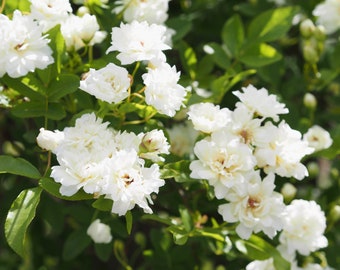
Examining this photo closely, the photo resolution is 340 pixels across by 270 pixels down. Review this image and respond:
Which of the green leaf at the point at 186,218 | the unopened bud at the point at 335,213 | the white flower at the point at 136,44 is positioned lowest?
the unopened bud at the point at 335,213

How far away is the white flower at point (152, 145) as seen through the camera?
1.14m

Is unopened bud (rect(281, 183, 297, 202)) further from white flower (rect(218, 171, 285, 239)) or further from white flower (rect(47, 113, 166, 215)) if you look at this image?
white flower (rect(47, 113, 166, 215))

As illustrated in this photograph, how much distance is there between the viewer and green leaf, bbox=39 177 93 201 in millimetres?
1111

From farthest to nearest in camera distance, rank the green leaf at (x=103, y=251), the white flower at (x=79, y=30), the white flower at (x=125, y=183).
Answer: the green leaf at (x=103, y=251)
the white flower at (x=79, y=30)
the white flower at (x=125, y=183)

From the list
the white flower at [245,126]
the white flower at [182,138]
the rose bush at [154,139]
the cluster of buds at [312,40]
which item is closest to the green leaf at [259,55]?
the rose bush at [154,139]

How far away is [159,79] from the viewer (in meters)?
1.16

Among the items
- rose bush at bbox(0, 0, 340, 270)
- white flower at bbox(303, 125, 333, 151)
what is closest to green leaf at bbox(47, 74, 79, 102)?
rose bush at bbox(0, 0, 340, 270)

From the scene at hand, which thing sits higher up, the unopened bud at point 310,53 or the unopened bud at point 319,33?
the unopened bud at point 319,33

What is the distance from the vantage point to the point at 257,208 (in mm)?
1216

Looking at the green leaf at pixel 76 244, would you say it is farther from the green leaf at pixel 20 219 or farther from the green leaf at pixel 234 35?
the green leaf at pixel 234 35

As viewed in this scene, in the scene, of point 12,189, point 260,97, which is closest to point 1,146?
point 12,189

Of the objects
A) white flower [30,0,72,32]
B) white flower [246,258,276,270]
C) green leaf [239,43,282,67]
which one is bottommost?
white flower [246,258,276,270]

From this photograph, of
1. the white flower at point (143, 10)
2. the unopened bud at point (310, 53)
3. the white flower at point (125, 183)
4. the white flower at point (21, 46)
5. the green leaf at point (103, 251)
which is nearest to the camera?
the white flower at point (125, 183)

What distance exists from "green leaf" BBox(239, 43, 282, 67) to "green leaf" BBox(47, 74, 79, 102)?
490 millimetres
